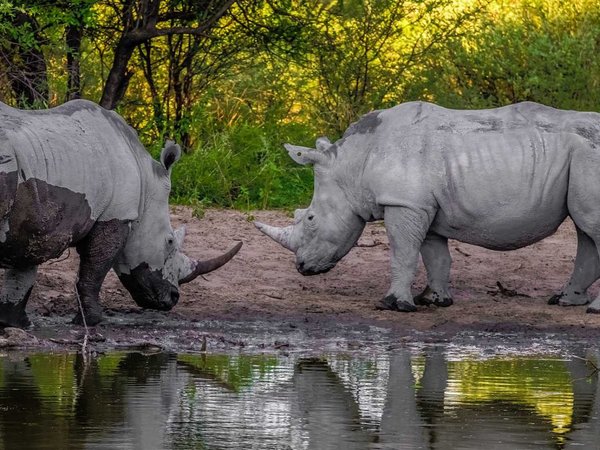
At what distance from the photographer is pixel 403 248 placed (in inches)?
432

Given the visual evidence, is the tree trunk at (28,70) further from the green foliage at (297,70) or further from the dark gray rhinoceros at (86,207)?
the dark gray rhinoceros at (86,207)

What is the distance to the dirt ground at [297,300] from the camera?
9.90 meters

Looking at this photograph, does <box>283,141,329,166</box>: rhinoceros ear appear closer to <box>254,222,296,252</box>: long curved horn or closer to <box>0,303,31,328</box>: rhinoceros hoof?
<box>254,222,296,252</box>: long curved horn

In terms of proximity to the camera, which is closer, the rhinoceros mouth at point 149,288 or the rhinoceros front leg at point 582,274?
the rhinoceros mouth at point 149,288

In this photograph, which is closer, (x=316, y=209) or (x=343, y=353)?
(x=343, y=353)

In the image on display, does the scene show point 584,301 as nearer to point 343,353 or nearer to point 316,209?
point 316,209

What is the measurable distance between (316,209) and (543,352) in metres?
2.79

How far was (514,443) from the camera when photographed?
6027 millimetres

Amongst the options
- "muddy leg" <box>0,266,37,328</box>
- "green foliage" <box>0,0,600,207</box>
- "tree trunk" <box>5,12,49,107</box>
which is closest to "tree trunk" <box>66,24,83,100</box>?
"green foliage" <box>0,0,600,207</box>

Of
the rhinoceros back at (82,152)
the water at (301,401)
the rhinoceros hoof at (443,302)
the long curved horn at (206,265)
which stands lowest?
the water at (301,401)

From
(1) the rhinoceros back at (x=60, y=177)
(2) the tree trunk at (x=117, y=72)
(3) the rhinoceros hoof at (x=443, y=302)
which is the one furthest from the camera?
(2) the tree trunk at (x=117, y=72)

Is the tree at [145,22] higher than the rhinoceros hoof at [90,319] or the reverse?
higher

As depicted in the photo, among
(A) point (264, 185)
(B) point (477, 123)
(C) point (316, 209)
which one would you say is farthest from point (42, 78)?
(B) point (477, 123)

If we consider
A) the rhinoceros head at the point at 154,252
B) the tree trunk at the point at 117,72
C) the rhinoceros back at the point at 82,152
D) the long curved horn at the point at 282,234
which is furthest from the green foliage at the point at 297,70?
the rhinoceros back at the point at 82,152
